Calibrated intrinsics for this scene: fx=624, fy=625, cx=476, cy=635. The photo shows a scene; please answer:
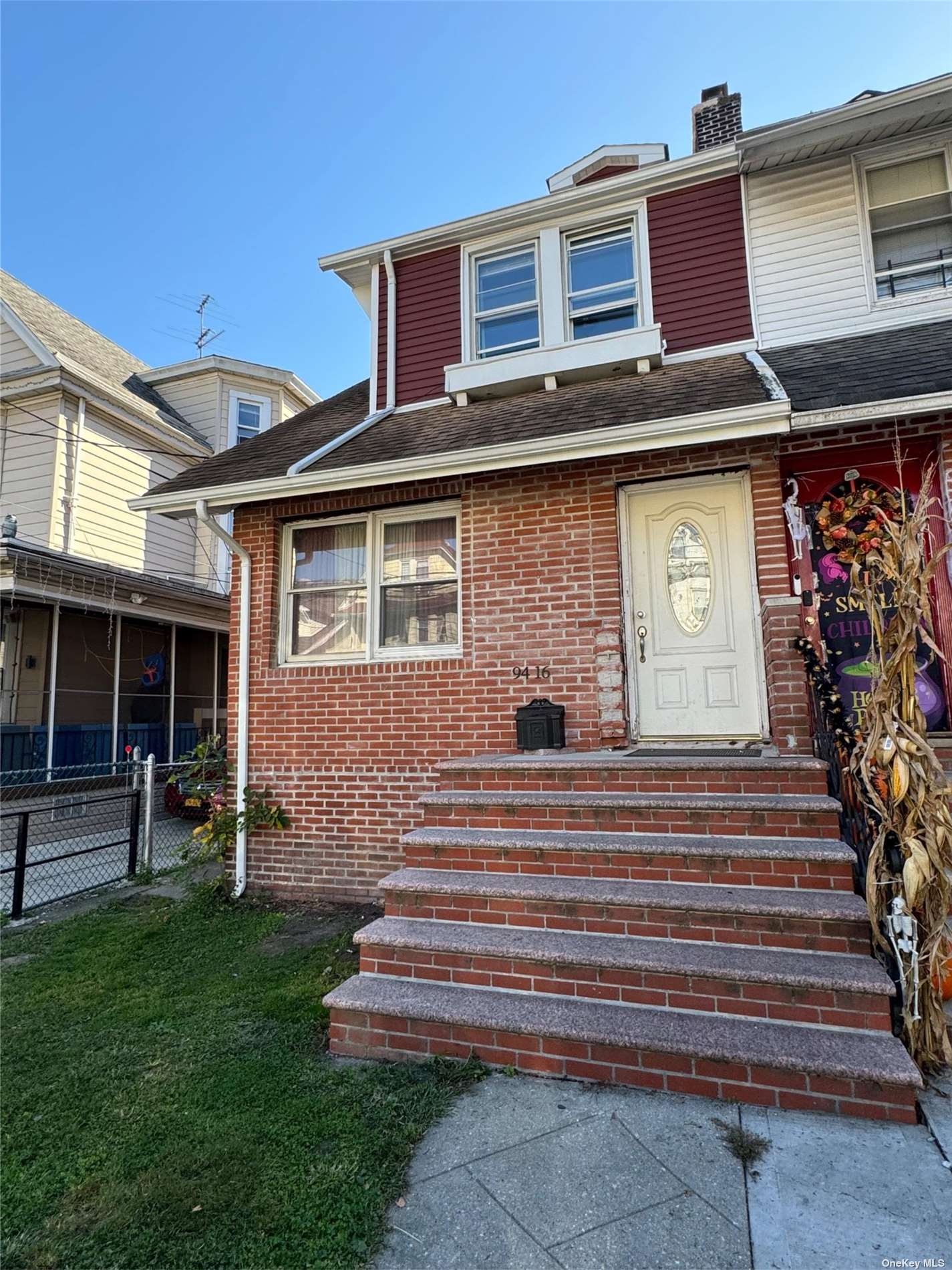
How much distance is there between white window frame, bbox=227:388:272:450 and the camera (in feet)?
43.1

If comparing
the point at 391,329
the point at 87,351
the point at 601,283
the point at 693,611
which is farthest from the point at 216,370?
the point at 693,611

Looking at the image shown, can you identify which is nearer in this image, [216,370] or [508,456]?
[508,456]

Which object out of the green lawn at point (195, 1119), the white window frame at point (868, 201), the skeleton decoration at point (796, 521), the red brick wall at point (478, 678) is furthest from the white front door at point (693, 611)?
the green lawn at point (195, 1119)

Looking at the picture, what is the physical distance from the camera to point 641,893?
2896mm

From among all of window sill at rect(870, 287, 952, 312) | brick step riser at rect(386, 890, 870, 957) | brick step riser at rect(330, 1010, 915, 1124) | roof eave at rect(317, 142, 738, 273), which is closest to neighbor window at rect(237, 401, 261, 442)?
roof eave at rect(317, 142, 738, 273)

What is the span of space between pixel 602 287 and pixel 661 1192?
6.71 meters

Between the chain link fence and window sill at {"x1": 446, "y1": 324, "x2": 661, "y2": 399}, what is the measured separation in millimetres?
4595

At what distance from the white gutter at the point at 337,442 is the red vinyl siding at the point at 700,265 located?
2.87m

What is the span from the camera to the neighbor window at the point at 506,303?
6.42m

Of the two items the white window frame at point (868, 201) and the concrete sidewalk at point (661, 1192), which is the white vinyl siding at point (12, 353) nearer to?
the white window frame at point (868, 201)

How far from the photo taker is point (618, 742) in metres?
4.66

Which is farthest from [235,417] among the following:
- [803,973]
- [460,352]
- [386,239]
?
[803,973]

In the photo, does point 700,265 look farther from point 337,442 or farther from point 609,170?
point 337,442

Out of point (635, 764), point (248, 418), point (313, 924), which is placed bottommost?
point (313, 924)
